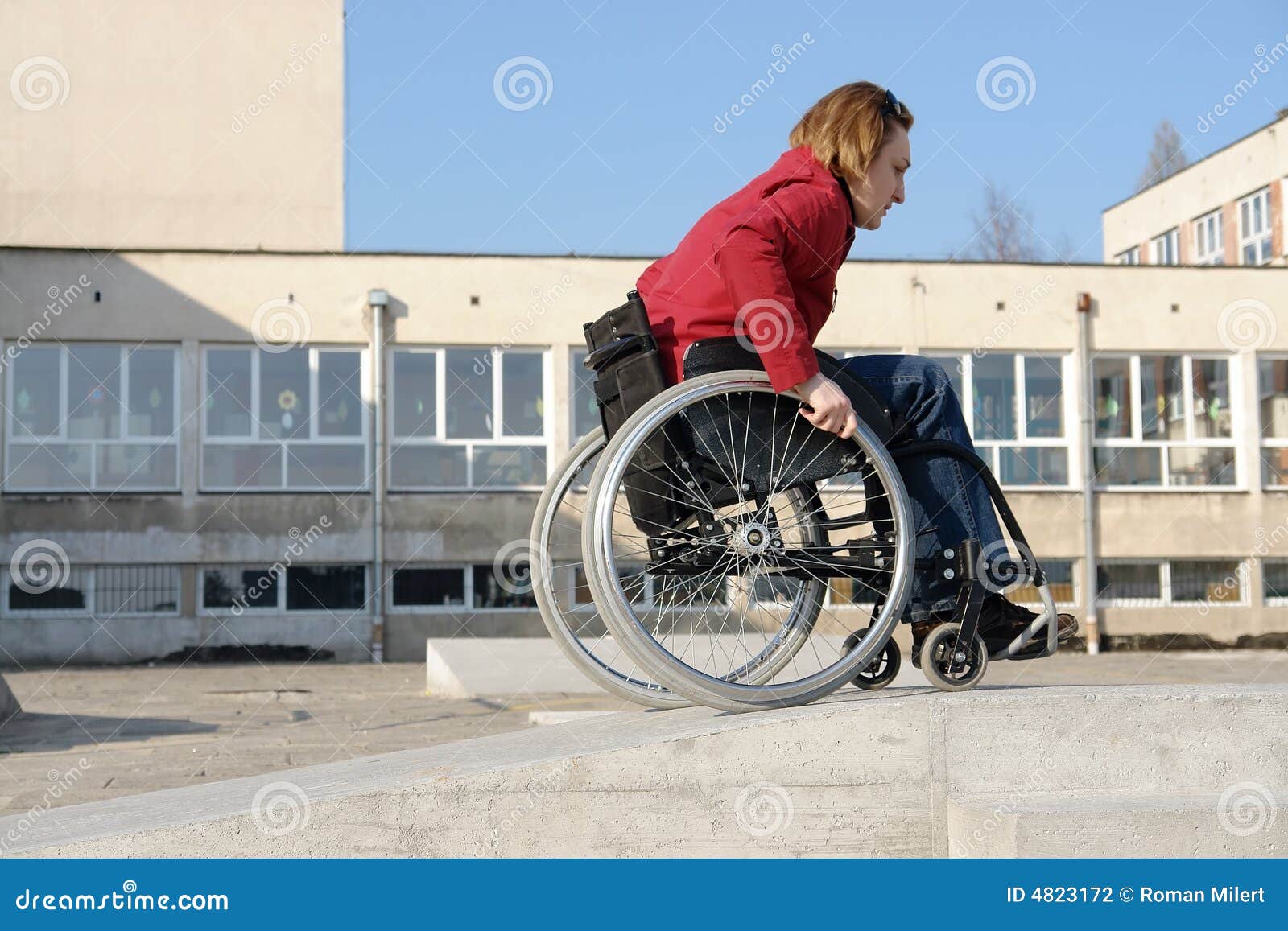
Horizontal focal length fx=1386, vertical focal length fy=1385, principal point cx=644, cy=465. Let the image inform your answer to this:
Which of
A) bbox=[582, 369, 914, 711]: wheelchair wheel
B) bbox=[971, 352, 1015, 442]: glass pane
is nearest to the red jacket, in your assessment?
bbox=[582, 369, 914, 711]: wheelchair wheel

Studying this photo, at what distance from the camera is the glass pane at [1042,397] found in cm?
2512

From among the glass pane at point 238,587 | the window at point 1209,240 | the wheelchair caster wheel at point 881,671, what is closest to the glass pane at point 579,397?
the glass pane at point 238,587

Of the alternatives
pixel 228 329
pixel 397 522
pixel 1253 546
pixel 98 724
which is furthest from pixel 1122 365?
pixel 98 724

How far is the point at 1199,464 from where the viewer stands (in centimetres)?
2541

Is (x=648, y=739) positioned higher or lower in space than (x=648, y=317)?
lower

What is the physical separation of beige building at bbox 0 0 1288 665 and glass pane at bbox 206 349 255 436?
4cm

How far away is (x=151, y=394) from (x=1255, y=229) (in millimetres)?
22815

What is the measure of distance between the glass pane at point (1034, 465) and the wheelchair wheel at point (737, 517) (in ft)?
71.5

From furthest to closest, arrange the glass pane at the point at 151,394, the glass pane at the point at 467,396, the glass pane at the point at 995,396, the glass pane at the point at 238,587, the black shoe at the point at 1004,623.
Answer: the glass pane at the point at 995,396 < the glass pane at the point at 467,396 < the glass pane at the point at 151,394 < the glass pane at the point at 238,587 < the black shoe at the point at 1004,623

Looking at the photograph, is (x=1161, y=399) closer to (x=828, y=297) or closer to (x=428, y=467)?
(x=428, y=467)

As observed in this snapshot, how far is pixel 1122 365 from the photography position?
2539 centimetres

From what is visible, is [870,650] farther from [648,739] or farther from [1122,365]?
[1122,365]

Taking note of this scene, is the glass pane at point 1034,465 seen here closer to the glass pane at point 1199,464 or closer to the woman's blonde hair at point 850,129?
the glass pane at point 1199,464

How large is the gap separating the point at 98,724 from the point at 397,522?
11.6 m
